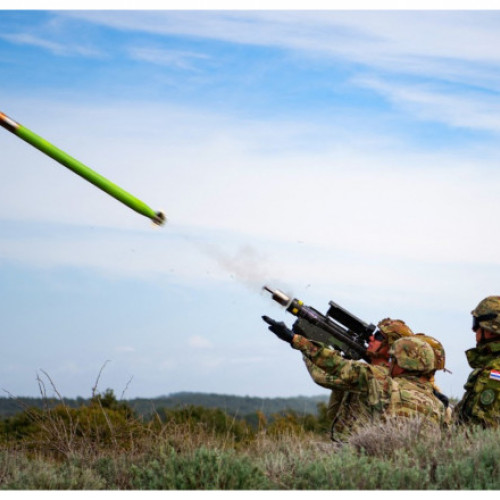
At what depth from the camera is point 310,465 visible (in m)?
11.1

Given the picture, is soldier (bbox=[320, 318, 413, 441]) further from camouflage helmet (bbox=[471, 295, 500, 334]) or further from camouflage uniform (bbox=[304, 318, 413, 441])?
camouflage helmet (bbox=[471, 295, 500, 334])

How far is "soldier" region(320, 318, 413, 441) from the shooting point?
1266cm

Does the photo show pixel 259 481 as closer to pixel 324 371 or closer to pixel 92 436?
pixel 324 371

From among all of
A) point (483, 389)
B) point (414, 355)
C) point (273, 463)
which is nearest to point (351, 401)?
point (414, 355)

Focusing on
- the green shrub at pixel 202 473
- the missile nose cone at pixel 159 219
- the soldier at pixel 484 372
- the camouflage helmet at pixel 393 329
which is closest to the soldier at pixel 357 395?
the camouflage helmet at pixel 393 329

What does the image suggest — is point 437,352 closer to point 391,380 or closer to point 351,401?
point 391,380

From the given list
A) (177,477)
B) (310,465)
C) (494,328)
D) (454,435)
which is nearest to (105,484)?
(177,477)

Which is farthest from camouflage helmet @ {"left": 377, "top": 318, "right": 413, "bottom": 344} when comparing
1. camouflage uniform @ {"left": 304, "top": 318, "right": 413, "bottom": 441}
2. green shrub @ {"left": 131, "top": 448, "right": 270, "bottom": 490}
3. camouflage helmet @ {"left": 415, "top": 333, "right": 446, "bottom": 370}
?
green shrub @ {"left": 131, "top": 448, "right": 270, "bottom": 490}

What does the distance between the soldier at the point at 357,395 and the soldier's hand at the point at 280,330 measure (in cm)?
49

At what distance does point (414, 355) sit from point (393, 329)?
1.48 m

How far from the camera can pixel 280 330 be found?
12906mm

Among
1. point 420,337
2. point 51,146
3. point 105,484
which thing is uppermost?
point 51,146

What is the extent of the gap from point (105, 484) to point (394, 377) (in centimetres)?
386

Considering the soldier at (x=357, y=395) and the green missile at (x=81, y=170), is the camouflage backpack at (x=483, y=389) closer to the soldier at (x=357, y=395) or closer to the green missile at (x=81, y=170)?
the soldier at (x=357, y=395)
